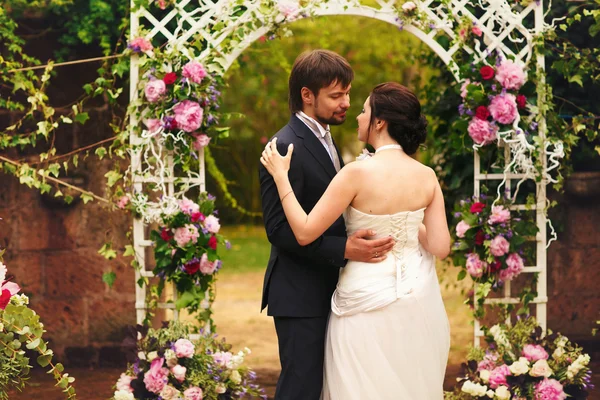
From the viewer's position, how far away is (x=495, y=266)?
173 inches

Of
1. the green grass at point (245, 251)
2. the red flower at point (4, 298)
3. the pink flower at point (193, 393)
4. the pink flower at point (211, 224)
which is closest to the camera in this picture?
the red flower at point (4, 298)

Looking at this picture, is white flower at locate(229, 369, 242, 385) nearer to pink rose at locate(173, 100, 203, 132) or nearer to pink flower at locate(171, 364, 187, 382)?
pink flower at locate(171, 364, 187, 382)

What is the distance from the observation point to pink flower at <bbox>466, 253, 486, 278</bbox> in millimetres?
4406

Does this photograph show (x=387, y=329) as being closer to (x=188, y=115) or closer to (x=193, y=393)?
(x=193, y=393)

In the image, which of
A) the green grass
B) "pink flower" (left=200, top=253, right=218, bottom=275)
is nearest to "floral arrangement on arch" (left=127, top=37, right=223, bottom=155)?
"pink flower" (left=200, top=253, right=218, bottom=275)

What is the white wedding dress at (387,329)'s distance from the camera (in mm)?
3123

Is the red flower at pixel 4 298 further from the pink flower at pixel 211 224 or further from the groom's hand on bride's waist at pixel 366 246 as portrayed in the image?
the pink flower at pixel 211 224

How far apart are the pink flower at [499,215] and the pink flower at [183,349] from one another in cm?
161

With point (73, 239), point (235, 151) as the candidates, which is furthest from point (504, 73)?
point (235, 151)

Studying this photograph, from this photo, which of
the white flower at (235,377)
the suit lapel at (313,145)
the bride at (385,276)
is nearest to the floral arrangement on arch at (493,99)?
the bride at (385,276)

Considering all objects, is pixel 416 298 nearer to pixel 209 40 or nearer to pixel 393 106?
pixel 393 106

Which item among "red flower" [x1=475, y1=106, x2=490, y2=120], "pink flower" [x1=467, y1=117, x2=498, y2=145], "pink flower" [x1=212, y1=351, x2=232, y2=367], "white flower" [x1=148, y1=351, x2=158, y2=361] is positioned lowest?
"pink flower" [x1=212, y1=351, x2=232, y2=367]

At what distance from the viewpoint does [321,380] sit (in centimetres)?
324

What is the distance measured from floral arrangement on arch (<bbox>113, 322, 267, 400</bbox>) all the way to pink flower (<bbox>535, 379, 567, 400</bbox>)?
1.36 meters
